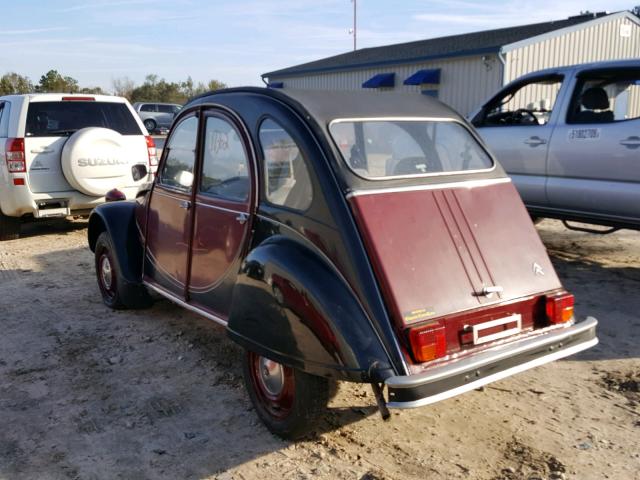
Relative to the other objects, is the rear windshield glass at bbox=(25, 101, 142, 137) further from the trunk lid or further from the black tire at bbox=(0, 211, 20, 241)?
the trunk lid

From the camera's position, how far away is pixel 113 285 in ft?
18.4

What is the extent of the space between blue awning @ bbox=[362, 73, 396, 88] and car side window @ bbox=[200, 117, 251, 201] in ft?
62.4

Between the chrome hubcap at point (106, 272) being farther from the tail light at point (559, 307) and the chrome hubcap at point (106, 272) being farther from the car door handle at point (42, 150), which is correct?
the tail light at point (559, 307)

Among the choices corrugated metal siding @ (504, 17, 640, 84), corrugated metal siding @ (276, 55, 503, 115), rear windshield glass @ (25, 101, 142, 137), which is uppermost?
corrugated metal siding @ (504, 17, 640, 84)

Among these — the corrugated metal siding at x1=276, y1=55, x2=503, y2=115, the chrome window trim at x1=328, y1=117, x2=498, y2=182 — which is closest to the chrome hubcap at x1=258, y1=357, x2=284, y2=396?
the chrome window trim at x1=328, y1=117, x2=498, y2=182

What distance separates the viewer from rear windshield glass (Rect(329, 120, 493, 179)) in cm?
357

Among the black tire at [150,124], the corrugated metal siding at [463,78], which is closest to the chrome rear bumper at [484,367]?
the corrugated metal siding at [463,78]

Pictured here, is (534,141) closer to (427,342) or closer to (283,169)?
(283,169)

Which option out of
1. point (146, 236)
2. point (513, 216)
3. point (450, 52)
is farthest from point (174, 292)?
point (450, 52)

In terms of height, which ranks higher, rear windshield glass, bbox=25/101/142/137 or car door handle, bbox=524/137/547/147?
rear windshield glass, bbox=25/101/142/137

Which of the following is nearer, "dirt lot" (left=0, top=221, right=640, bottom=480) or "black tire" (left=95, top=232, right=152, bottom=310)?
"dirt lot" (left=0, top=221, right=640, bottom=480)

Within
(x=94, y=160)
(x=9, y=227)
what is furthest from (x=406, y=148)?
(x=9, y=227)

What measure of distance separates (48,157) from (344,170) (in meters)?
6.08

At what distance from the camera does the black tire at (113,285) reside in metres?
5.30
